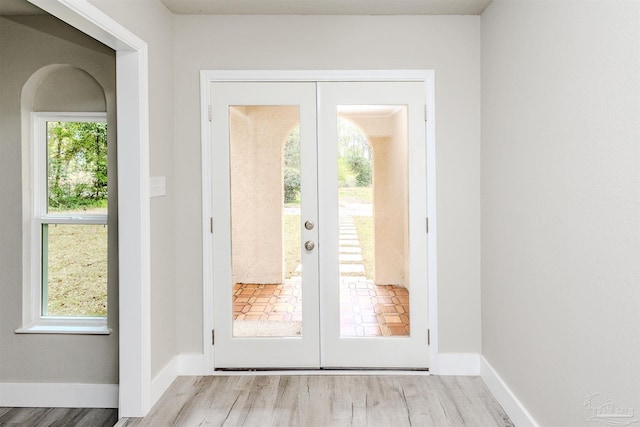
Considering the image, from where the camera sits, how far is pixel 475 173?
3074 millimetres

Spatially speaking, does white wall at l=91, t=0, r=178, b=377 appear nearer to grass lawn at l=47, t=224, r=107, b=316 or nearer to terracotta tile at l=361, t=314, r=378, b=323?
grass lawn at l=47, t=224, r=107, b=316

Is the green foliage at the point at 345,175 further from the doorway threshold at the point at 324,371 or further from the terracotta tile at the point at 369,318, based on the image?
the doorway threshold at the point at 324,371

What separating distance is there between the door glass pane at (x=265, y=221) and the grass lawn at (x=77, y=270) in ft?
2.93

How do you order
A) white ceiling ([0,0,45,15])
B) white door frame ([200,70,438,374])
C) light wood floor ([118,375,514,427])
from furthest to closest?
white door frame ([200,70,438,374])
white ceiling ([0,0,45,15])
light wood floor ([118,375,514,427])

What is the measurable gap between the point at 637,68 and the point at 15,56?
3.41 metres

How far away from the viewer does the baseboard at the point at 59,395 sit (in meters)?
2.91

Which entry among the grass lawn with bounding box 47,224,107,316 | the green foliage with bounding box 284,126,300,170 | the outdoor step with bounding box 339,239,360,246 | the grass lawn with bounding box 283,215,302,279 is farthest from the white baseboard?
the green foliage with bounding box 284,126,300,170

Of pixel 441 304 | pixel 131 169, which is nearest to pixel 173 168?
pixel 131 169

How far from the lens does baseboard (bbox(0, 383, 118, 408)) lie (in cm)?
291

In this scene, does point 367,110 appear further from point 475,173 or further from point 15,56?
point 15,56

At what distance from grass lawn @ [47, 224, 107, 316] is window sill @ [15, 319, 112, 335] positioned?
0.06 meters

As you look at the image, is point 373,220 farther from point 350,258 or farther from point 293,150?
point 293,150

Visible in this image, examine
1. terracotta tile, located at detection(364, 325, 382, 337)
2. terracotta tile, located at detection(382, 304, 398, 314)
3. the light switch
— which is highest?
the light switch

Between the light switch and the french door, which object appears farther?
the french door
